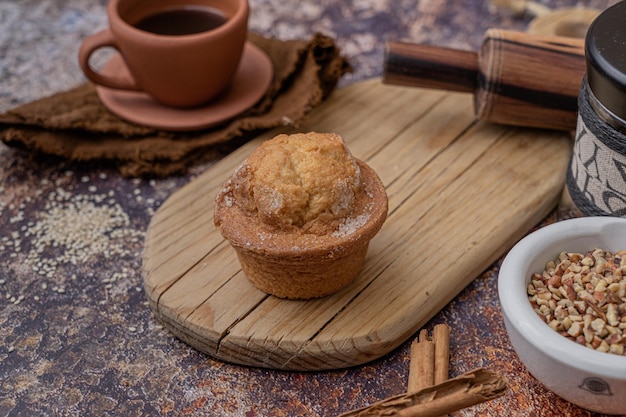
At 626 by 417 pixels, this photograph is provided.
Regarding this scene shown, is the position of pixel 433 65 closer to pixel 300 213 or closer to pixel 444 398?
pixel 300 213

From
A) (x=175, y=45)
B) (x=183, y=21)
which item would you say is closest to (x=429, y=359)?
(x=175, y=45)

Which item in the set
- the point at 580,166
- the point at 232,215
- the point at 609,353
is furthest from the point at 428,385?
the point at 580,166

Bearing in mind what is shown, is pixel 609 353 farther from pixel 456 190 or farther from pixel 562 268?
pixel 456 190

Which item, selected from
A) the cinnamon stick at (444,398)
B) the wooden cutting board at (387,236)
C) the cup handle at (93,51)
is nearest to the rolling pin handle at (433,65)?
the wooden cutting board at (387,236)

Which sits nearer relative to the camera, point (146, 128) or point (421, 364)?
point (421, 364)

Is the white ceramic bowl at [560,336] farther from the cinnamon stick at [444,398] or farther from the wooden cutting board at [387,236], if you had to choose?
the wooden cutting board at [387,236]
